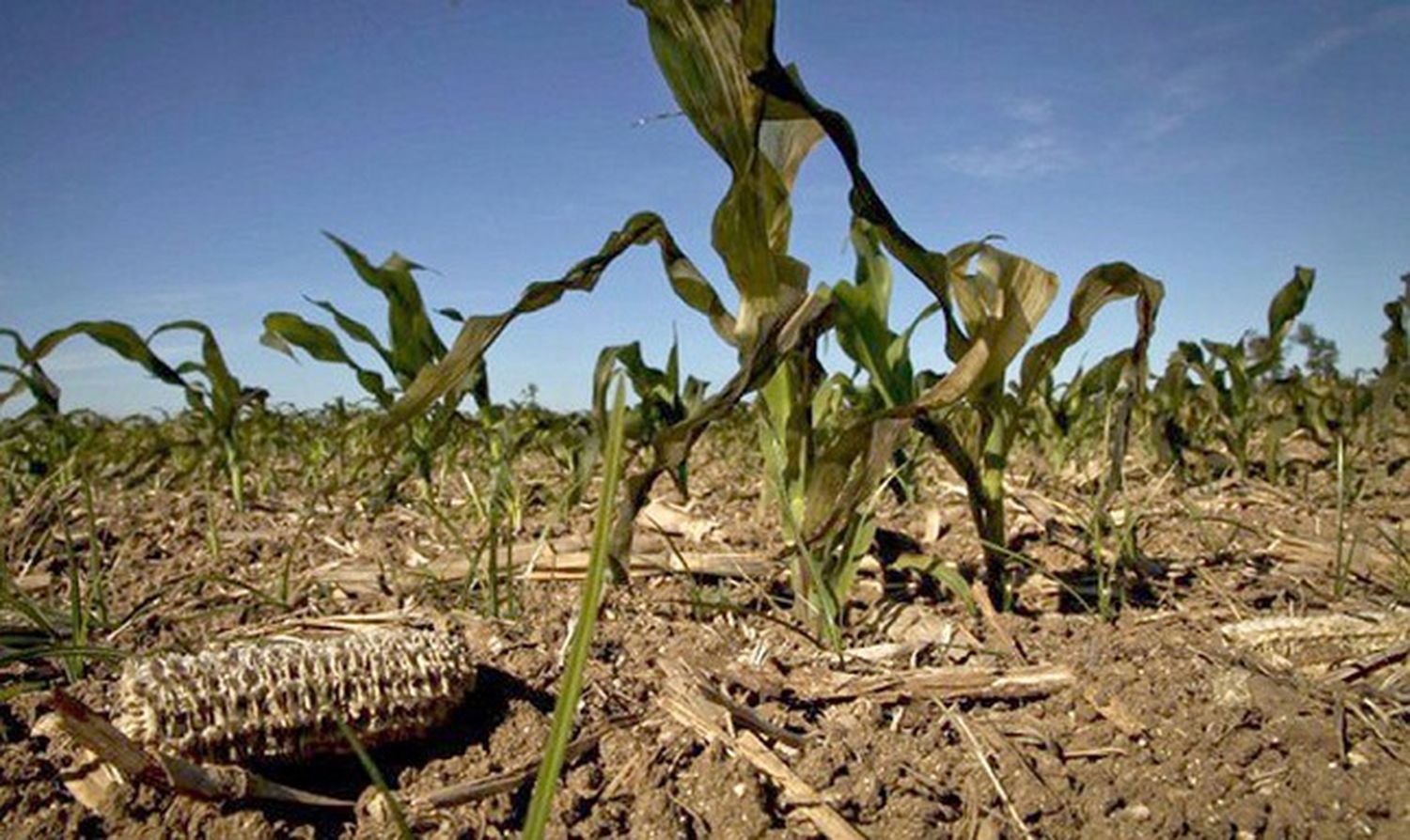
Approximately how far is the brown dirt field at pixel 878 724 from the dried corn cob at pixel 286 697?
0.05m

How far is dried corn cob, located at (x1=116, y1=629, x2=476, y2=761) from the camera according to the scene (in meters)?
0.99

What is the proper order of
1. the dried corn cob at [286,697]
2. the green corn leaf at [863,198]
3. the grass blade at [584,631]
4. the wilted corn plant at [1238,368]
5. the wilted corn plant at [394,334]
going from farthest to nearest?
the wilted corn plant at [1238,368]
the wilted corn plant at [394,334]
the green corn leaf at [863,198]
the dried corn cob at [286,697]
the grass blade at [584,631]

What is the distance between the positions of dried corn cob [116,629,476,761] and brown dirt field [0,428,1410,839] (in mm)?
51

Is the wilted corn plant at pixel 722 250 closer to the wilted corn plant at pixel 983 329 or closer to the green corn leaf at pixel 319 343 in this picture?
the wilted corn plant at pixel 983 329

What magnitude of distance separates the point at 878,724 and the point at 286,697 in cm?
71

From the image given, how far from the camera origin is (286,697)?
3.36 feet

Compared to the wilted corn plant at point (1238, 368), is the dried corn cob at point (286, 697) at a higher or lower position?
lower

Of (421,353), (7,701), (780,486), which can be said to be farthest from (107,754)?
(421,353)

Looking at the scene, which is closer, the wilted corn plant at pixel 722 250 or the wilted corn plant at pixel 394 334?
the wilted corn plant at pixel 722 250

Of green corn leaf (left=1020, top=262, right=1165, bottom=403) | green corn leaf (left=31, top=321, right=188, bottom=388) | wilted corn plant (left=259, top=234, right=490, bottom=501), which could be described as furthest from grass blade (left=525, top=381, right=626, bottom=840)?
green corn leaf (left=31, top=321, right=188, bottom=388)

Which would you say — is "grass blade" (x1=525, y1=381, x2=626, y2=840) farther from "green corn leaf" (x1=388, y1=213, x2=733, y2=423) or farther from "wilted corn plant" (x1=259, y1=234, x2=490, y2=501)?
"wilted corn plant" (x1=259, y1=234, x2=490, y2=501)

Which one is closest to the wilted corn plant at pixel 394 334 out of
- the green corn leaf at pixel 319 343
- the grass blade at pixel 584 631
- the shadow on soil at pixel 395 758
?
the green corn leaf at pixel 319 343

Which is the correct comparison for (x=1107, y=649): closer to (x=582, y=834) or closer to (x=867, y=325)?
(x=867, y=325)

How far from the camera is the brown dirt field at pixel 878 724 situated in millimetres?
1023
